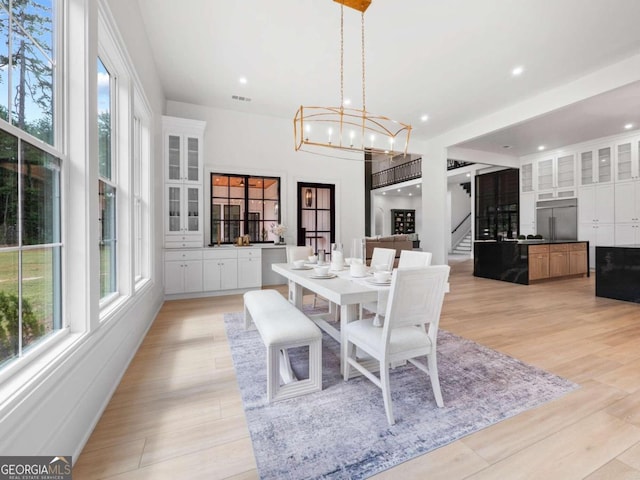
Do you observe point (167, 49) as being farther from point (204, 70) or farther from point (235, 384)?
point (235, 384)

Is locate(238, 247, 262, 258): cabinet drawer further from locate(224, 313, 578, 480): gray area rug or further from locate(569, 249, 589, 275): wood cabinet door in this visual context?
locate(569, 249, 589, 275): wood cabinet door

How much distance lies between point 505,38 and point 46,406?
201 inches

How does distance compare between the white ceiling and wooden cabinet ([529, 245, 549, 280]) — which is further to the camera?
wooden cabinet ([529, 245, 549, 280])

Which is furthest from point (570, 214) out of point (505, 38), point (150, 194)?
point (150, 194)

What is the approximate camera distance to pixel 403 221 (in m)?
15.8

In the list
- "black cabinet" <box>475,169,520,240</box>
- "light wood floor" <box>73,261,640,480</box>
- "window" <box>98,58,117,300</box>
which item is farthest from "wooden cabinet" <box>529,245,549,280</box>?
"window" <box>98,58,117,300</box>

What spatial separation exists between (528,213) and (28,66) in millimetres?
10986

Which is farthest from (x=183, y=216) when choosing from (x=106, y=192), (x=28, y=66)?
(x=28, y=66)

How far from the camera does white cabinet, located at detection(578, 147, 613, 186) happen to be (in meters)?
7.36

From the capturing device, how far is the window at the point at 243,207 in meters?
5.73

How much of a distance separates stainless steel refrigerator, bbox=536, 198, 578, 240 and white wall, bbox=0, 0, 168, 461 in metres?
10.2

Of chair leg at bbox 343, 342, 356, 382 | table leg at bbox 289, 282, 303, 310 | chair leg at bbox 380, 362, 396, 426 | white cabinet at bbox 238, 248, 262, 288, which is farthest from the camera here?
white cabinet at bbox 238, 248, 262, 288

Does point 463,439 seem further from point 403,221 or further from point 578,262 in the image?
point 403,221

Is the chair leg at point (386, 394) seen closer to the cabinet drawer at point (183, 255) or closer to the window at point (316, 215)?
the cabinet drawer at point (183, 255)
